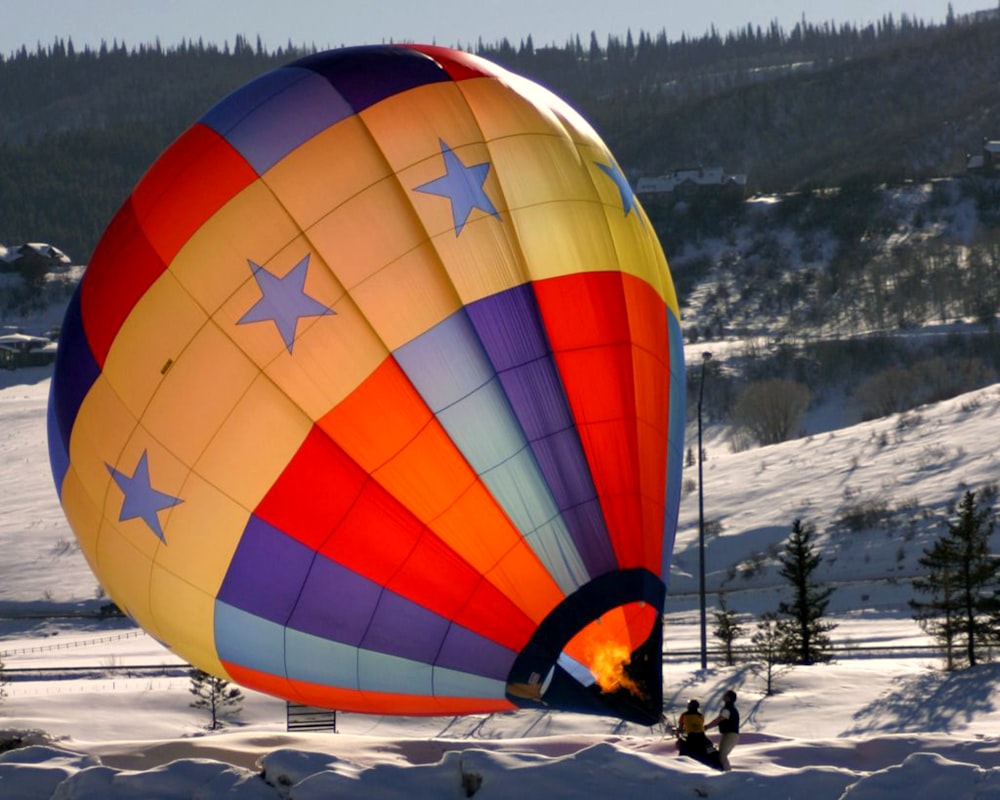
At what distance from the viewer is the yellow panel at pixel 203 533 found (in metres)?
13.9

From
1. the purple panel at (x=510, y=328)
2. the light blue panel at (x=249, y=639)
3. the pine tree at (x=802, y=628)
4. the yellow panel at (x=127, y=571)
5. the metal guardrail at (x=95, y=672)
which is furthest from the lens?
the metal guardrail at (x=95, y=672)

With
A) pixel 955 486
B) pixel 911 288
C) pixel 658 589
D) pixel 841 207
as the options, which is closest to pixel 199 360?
pixel 658 589

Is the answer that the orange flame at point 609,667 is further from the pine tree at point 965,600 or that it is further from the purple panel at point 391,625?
the pine tree at point 965,600

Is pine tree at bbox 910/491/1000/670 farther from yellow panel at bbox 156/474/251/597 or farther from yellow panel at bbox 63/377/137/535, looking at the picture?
yellow panel at bbox 63/377/137/535

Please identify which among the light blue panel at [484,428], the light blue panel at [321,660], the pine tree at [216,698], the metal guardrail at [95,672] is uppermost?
the light blue panel at [484,428]

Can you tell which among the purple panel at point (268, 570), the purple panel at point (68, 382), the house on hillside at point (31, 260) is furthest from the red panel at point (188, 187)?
the house on hillside at point (31, 260)

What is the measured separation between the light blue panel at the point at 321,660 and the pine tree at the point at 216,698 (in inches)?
455

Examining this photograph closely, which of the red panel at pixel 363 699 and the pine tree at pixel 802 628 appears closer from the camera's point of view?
the red panel at pixel 363 699

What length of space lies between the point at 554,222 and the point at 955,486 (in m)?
38.5

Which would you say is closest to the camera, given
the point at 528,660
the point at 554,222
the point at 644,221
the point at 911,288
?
the point at 528,660

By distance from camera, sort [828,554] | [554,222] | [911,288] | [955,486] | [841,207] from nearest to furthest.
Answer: [554,222]
[828,554]
[955,486]
[911,288]
[841,207]

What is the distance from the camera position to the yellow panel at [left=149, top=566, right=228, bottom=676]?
14344 millimetres

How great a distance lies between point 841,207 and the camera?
14225 cm

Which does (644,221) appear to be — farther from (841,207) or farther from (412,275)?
(841,207)
